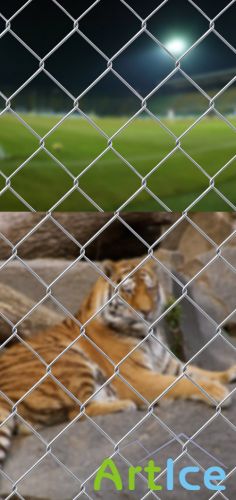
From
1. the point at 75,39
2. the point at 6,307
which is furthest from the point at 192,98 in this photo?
the point at 6,307

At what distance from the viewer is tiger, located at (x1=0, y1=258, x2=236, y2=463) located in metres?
2.92

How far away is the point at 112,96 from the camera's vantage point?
297 cm

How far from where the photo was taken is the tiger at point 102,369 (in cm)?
292

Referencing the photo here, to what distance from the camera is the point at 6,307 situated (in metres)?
3.13

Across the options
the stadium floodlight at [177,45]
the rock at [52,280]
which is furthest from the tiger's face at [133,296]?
the stadium floodlight at [177,45]

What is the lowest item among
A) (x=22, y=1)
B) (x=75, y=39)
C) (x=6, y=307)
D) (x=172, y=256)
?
(x=172, y=256)

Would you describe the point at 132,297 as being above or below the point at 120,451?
above

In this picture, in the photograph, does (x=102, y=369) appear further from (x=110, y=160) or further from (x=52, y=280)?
(x=110, y=160)

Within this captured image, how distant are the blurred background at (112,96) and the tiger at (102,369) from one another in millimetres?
317

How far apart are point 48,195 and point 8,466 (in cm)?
88

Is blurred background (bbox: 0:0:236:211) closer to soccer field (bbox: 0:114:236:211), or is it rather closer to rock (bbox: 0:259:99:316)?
soccer field (bbox: 0:114:236:211)

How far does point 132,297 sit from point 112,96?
2.20 feet

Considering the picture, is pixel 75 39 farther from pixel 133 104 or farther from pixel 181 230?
pixel 181 230

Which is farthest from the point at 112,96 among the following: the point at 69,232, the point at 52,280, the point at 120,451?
the point at 120,451
